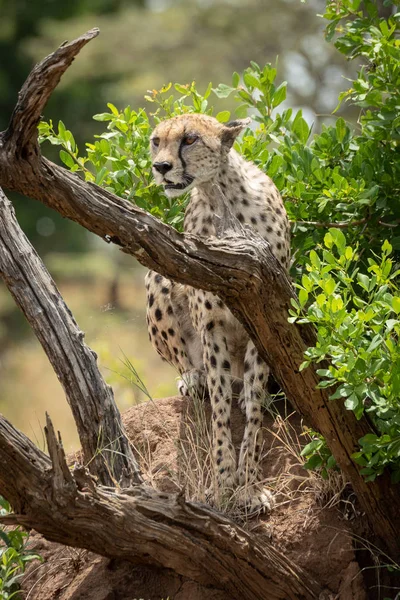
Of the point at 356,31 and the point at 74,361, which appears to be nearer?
the point at 74,361

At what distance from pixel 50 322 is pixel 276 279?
0.73 meters

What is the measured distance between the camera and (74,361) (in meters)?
3.17

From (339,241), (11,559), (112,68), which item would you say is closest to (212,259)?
(339,241)

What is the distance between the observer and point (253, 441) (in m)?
3.65

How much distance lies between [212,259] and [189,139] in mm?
1109

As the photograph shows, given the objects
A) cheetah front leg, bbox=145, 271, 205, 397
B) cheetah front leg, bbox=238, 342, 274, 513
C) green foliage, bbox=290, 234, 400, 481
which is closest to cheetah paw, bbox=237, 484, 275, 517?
cheetah front leg, bbox=238, 342, 274, 513

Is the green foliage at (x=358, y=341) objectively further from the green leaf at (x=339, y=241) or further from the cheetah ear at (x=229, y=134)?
the cheetah ear at (x=229, y=134)

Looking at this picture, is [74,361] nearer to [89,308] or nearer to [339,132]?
[339,132]

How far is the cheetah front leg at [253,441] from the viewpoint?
351 centimetres

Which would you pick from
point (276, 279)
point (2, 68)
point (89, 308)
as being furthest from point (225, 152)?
point (2, 68)

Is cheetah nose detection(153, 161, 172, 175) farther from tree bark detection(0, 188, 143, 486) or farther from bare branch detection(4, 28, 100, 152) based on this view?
bare branch detection(4, 28, 100, 152)

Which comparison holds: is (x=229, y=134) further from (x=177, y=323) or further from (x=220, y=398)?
(x=220, y=398)

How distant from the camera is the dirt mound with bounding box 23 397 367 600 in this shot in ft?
10.8

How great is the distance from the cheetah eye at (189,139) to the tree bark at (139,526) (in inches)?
54.9
